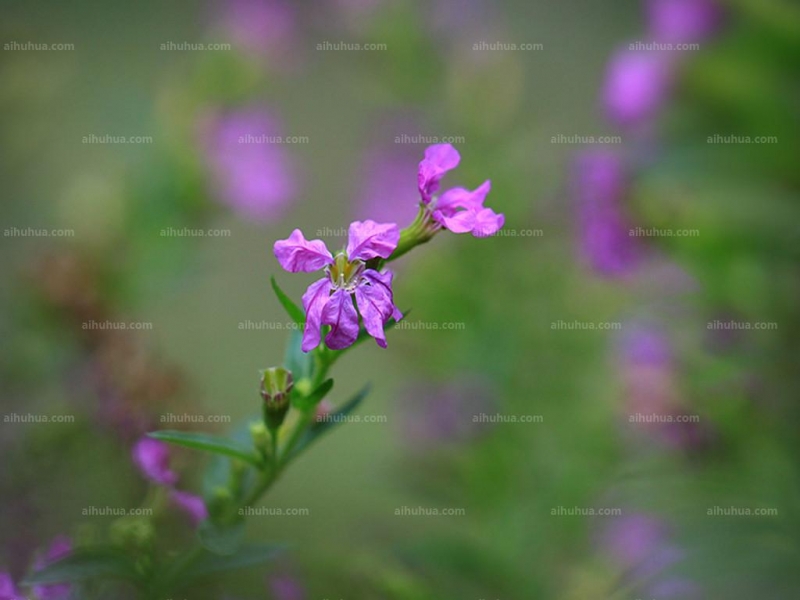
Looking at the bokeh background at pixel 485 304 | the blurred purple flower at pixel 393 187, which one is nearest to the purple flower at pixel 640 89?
the bokeh background at pixel 485 304

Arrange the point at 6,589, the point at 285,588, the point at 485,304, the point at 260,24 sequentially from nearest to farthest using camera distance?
the point at 6,589, the point at 285,588, the point at 485,304, the point at 260,24

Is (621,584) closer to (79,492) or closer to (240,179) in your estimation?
(79,492)

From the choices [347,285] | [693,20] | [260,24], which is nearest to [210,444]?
[347,285]

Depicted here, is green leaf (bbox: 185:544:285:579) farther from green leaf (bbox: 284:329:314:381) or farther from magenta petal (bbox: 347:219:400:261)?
magenta petal (bbox: 347:219:400:261)

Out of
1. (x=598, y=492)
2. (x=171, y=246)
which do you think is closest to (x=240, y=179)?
(x=171, y=246)

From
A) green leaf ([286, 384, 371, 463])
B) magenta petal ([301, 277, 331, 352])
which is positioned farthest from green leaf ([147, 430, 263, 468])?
magenta petal ([301, 277, 331, 352])

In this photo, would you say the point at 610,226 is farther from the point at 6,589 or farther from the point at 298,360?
the point at 6,589
